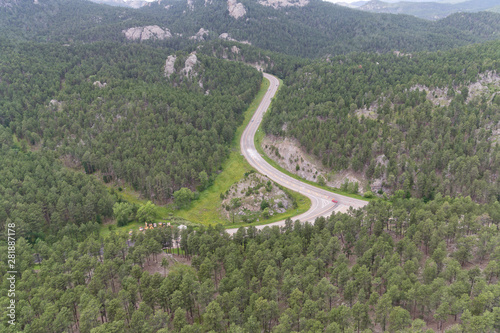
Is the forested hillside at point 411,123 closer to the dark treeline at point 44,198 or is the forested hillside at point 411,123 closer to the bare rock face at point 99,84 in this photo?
the dark treeline at point 44,198

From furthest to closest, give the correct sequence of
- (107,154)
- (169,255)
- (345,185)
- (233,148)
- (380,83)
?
(380,83) → (233,148) → (107,154) → (345,185) → (169,255)

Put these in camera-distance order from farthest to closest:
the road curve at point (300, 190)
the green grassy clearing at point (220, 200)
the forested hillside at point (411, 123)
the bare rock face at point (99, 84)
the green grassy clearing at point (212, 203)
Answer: the bare rock face at point (99, 84)
the forested hillside at point (411, 123)
the green grassy clearing at point (220, 200)
the road curve at point (300, 190)
the green grassy clearing at point (212, 203)

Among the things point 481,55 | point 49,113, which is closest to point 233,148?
point 49,113

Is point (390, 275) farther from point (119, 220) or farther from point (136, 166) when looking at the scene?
point (136, 166)

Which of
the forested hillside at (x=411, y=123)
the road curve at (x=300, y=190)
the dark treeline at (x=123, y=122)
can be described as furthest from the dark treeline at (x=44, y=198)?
the forested hillside at (x=411, y=123)

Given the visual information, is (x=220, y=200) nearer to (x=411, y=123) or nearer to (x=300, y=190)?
(x=300, y=190)

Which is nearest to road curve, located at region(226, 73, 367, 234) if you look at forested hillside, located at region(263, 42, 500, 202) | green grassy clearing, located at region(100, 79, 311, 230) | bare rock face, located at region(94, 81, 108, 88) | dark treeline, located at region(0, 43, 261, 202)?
green grassy clearing, located at region(100, 79, 311, 230)
